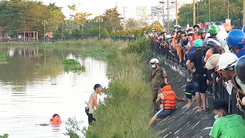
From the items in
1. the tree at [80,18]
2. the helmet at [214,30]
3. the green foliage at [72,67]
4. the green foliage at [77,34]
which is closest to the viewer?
the helmet at [214,30]

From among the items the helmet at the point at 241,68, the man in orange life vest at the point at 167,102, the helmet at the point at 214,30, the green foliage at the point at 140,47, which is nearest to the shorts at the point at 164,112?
the man in orange life vest at the point at 167,102

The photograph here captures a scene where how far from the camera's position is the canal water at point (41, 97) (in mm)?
17797

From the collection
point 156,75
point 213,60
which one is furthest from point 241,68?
point 156,75

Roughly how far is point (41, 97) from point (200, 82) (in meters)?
14.9

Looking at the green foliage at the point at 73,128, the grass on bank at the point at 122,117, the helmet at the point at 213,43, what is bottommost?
the green foliage at the point at 73,128

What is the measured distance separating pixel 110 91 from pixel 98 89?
1441 millimetres

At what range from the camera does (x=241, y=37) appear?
7688 mm

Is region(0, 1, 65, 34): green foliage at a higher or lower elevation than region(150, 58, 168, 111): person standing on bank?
higher

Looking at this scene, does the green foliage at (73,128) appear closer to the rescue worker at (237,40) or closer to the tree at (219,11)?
the rescue worker at (237,40)

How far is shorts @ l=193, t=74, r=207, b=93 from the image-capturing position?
38.6 ft

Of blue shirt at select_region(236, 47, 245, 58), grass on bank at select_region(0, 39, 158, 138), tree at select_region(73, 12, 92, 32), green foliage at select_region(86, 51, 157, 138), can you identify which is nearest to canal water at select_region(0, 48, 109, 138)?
grass on bank at select_region(0, 39, 158, 138)

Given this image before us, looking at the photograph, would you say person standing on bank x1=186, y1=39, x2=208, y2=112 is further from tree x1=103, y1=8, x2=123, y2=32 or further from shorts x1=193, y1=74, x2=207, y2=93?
tree x1=103, y1=8, x2=123, y2=32

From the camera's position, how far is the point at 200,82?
11.8 metres

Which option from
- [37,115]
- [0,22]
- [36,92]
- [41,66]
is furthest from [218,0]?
[0,22]
